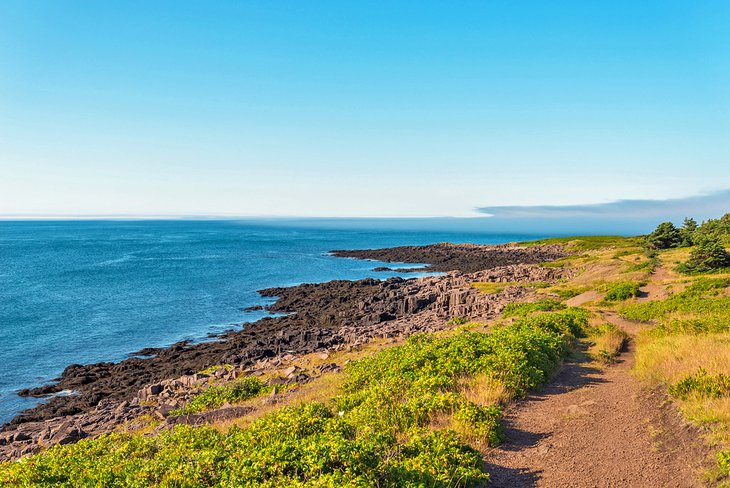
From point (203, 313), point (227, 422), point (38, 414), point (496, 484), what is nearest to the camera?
point (496, 484)

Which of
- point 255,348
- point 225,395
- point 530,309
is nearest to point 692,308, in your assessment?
point 530,309

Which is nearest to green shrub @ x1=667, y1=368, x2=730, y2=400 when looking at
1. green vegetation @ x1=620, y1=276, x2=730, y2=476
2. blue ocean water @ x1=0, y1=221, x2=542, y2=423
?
green vegetation @ x1=620, y1=276, x2=730, y2=476

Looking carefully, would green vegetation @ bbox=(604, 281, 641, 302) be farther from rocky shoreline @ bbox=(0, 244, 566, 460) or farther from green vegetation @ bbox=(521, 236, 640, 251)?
green vegetation @ bbox=(521, 236, 640, 251)

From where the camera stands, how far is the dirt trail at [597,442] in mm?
9562

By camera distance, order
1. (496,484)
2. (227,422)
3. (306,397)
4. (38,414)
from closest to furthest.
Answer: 1. (496,484)
2. (227,422)
3. (306,397)
4. (38,414)

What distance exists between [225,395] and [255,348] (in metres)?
14.4

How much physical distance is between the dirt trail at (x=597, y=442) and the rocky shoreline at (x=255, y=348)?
513 inches

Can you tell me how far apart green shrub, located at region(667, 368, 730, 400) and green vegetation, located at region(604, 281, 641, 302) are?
24760 millimetres

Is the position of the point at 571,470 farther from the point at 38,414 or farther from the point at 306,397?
the point at 38,414

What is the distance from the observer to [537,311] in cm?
3328

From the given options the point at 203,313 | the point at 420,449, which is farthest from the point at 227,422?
the point at 203,313

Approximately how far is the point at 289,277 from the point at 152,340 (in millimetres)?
42366

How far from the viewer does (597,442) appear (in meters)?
11.3

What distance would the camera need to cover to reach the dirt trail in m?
9.56
